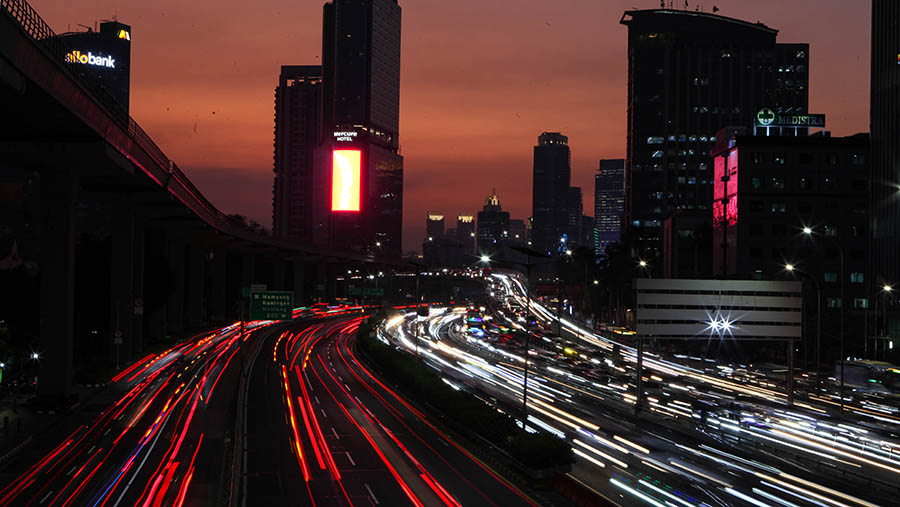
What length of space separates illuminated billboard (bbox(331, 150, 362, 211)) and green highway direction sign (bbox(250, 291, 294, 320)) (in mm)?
70666

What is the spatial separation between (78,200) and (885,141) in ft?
322

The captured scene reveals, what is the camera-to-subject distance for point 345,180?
127 metres

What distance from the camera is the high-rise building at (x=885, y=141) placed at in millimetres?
100438

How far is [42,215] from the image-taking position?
50.9m

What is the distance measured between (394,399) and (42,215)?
87.5 feet

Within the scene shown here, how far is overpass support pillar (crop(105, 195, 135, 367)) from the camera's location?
2842 inches

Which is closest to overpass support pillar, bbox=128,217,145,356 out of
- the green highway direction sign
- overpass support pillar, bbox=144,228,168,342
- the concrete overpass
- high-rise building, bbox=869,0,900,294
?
the concrete overpass

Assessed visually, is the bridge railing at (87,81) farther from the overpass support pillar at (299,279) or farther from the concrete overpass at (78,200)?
the overpass support pillar at (299,279)

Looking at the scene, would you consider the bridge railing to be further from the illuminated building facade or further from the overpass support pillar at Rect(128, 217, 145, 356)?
the illuminated building facade

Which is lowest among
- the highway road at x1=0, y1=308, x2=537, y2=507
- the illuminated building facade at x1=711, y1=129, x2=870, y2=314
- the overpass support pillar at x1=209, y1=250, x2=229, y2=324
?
the highway road at x1=0, y1=308, x2=537, y2=507

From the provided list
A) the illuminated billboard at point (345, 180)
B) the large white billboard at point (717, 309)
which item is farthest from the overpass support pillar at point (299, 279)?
the large white billboard at point (717, 309)

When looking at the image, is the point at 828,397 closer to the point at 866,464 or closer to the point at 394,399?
the point at 866,464

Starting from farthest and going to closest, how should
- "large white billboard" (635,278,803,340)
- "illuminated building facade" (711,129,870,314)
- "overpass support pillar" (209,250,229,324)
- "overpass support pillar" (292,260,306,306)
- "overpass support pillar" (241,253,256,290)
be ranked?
"overpass support pillar" (292,260,306,306) < "overpass support pillar" (241,253,256,290) < "overpass support pillar" (209,250,229,324) < "illuminated building facade" (711,129,870,314) < "large white billboard" (635,278,803,340)

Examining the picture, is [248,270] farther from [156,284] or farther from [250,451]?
[250,451]
